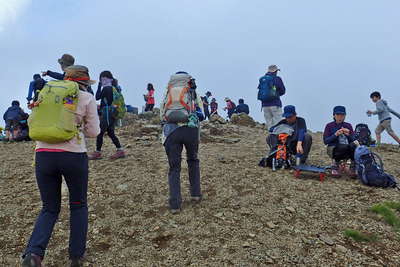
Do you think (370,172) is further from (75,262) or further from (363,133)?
(75,262)

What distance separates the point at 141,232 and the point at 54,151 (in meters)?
2.42

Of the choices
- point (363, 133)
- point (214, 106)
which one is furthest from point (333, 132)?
point (214, 106)

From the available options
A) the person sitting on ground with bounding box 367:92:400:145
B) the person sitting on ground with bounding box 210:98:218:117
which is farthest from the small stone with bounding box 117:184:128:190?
the person sitting on ground with bounding box 210:98:218:117

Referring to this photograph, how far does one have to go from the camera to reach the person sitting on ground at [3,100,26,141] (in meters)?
15.2

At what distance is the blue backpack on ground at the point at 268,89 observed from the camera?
1049cm

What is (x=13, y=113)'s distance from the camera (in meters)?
15.2

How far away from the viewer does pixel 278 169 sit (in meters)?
9.43

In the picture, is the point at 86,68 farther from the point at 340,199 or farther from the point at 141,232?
the point at 340,199

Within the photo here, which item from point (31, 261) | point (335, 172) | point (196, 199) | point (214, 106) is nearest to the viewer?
point (31, 261)

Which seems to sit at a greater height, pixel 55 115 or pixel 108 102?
pixel 108 102

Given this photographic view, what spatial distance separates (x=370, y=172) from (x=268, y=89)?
399cm

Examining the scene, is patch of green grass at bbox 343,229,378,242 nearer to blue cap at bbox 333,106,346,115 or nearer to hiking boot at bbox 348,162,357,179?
hiking boot at bbox 348,162,357,179

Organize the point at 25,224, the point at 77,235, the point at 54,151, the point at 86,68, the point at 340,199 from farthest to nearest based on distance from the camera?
1. the point at 340,199
2. the point at 25,224
3. the point at 86,68
4. the point at 77,235
5. the point at 54,151

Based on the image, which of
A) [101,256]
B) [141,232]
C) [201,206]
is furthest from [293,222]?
[101,256]
